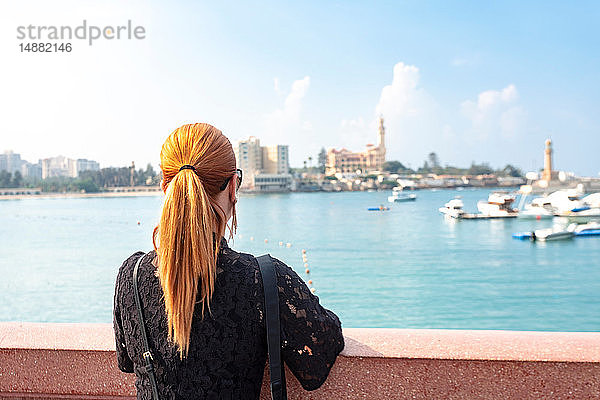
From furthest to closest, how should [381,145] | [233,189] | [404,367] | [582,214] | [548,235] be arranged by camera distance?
[381,145] → [582,214] → [548,235] → [404,367] → [233,189]

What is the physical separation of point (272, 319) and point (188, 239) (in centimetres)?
23

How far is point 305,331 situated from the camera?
48.1 inches

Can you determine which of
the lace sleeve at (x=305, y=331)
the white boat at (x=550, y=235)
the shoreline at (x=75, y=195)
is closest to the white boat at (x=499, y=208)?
the white boat at (x=550, y=235)

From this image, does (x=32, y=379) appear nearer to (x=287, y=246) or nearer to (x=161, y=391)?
(x=161, y=391)

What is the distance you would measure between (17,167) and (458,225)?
3742 inches

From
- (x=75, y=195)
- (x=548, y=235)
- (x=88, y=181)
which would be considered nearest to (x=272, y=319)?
(x=548, y=235)

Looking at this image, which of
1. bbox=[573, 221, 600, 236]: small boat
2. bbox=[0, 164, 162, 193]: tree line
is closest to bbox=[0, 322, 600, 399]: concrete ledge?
bbox=[573, 221, 600, 236]: small boat

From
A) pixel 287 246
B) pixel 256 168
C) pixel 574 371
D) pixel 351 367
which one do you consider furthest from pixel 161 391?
pixel 256 168

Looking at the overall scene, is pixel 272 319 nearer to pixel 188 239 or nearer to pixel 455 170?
pixel 188 239

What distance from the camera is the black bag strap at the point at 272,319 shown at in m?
1.17

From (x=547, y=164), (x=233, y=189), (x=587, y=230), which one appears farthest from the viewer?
(x=547, y=164)

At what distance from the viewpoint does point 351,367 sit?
60.0 inches

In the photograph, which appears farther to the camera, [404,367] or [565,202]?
[565,202]

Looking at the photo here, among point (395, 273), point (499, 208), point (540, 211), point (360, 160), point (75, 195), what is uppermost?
point (360, 160)
